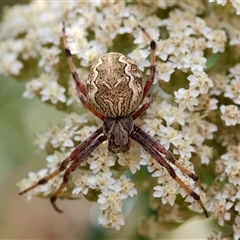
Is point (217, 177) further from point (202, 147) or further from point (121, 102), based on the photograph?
point (121, 102)

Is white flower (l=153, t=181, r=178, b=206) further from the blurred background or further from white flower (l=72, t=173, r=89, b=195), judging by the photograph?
the blurred background

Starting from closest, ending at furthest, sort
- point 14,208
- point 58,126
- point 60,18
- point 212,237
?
point 212,237
point 58,126
point 60,18
point 14,208

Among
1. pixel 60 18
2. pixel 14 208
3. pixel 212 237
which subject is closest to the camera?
pixel 212 237

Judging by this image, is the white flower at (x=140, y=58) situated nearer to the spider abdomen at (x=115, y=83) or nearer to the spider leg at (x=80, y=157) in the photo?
the spider abdomen at (x=115, y=83)

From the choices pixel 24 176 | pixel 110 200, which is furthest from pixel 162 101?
pixel 24 176

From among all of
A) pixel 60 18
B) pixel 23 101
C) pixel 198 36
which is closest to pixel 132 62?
pixel 198 36

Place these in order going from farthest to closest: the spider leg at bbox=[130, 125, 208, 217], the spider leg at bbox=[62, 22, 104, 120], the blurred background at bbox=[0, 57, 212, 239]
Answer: the blurred background at bbox=[0, 57, 212, 239]
the spider leg at bbox=[62, 22, 104, 120]
the spider leg at bbox=[130, 125, 208, 217]

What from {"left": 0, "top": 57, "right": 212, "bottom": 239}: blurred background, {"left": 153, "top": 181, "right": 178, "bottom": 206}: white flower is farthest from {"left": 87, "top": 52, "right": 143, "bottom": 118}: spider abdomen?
{"left": 0, "top": 57, "right": 212, "bottom": 239}: blurred background

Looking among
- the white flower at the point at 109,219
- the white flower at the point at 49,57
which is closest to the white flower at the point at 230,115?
the white flower at the point at 109,219

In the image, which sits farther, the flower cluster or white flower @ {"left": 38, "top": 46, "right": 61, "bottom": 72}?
white flower @ {"left": 38, "top": 46, "right": 61, "bottom": 72}
